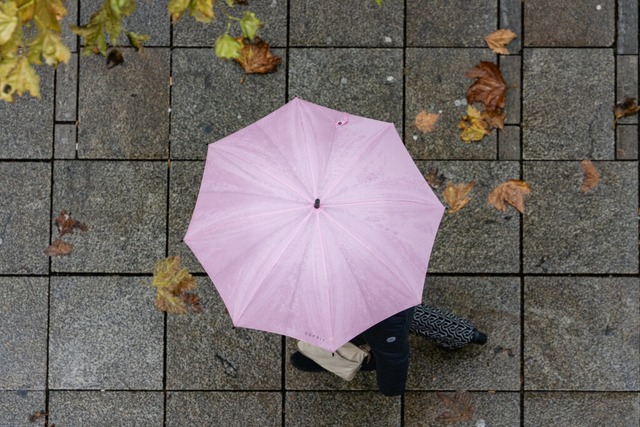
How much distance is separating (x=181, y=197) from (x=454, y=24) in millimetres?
2315

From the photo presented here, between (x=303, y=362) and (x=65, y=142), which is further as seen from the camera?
(x=65, y=142)

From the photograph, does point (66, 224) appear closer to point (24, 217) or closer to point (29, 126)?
point (24, 217)

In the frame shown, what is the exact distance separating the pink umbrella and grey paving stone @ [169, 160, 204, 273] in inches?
50.1

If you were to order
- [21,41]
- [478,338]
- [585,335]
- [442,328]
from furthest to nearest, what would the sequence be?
[585,335], [478,338], [442,328], [21,41]

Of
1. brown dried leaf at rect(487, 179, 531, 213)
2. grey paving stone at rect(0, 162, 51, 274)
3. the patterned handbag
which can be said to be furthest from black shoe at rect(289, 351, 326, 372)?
grey paving stone at rect(0, 162, 51, 274)

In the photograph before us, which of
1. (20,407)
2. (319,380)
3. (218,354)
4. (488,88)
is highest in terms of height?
(488,88)

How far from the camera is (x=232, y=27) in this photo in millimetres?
4430

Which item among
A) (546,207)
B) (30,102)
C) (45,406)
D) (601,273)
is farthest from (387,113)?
(45,406)

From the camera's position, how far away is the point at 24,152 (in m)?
4.48

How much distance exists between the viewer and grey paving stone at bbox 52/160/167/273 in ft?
14.5

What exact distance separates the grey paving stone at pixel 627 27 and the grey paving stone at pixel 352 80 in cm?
159

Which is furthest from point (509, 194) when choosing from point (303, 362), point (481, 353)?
point (303, 362)

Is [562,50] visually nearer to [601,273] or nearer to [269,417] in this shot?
[601,273]

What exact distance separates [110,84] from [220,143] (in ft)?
5.58
